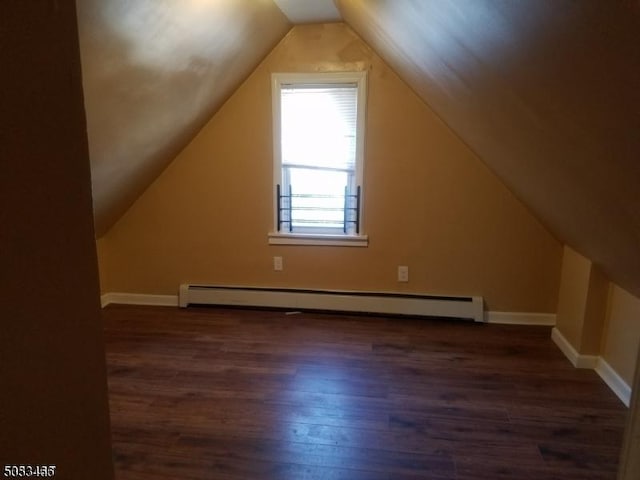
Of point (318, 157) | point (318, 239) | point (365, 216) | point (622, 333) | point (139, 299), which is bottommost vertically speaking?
point (139, 299)

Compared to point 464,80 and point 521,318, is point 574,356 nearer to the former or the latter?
point 521,318

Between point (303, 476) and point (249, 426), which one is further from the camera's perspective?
point (249, 426)

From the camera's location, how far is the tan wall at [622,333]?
217cm

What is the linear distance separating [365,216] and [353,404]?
1502mm

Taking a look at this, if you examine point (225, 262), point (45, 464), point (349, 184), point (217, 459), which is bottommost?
point (217, 459)

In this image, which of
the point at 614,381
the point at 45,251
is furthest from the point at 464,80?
the point at 614,381

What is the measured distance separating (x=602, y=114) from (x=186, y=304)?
3.22 m

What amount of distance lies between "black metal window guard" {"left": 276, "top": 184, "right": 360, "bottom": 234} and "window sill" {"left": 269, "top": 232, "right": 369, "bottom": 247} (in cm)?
6

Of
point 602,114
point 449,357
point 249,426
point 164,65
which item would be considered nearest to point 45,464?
point 602,114

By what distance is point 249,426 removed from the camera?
6.42 ft

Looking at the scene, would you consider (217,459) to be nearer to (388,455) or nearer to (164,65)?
(388,455)

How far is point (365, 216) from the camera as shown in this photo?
126 inches

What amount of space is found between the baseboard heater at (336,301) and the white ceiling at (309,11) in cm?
200

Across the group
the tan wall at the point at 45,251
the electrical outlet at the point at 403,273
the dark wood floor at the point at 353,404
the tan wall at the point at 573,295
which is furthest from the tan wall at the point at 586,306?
the tan wall at the point at 45,251
